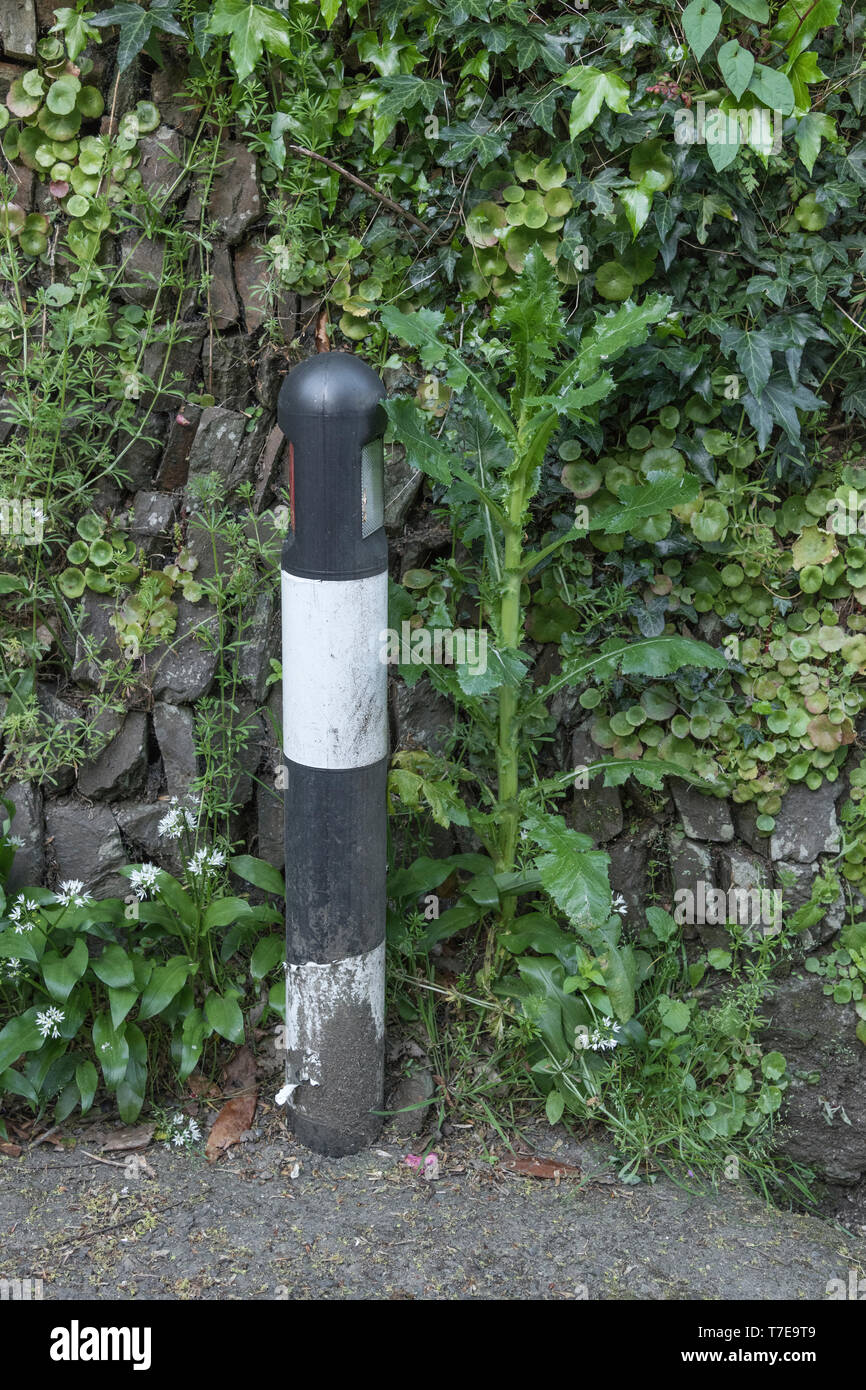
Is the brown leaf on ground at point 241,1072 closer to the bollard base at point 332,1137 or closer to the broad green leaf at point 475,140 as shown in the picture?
the bollard base at point 332,1137

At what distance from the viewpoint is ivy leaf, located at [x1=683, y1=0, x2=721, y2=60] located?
2887 mm

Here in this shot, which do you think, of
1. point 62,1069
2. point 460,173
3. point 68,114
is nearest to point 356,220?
point 460,173

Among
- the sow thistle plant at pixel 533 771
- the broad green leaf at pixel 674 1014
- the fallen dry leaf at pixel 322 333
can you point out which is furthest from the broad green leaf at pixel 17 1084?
the fallen dry leaf at pixel 322 333

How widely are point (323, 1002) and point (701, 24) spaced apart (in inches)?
103

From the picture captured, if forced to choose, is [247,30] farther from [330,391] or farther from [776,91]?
[776,91]

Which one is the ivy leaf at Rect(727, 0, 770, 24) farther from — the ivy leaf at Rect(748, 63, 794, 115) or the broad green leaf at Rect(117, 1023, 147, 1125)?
the broad green leaf at Rect(117, 1023, 147, 1125)

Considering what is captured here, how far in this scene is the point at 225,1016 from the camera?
10.4 ft

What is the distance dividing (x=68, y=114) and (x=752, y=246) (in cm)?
193

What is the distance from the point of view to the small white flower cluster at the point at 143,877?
318cm

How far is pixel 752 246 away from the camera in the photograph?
314 centimetres

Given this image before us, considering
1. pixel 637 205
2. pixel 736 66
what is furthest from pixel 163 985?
pixel 736 66

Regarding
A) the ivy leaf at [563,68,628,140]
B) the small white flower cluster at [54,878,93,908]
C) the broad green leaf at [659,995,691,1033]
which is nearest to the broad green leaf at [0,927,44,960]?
the small white flower cluster at [54,878,93,908]

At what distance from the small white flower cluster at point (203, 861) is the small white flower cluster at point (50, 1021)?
504 millimetres

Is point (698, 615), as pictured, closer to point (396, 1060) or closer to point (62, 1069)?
point (396, 1060)
